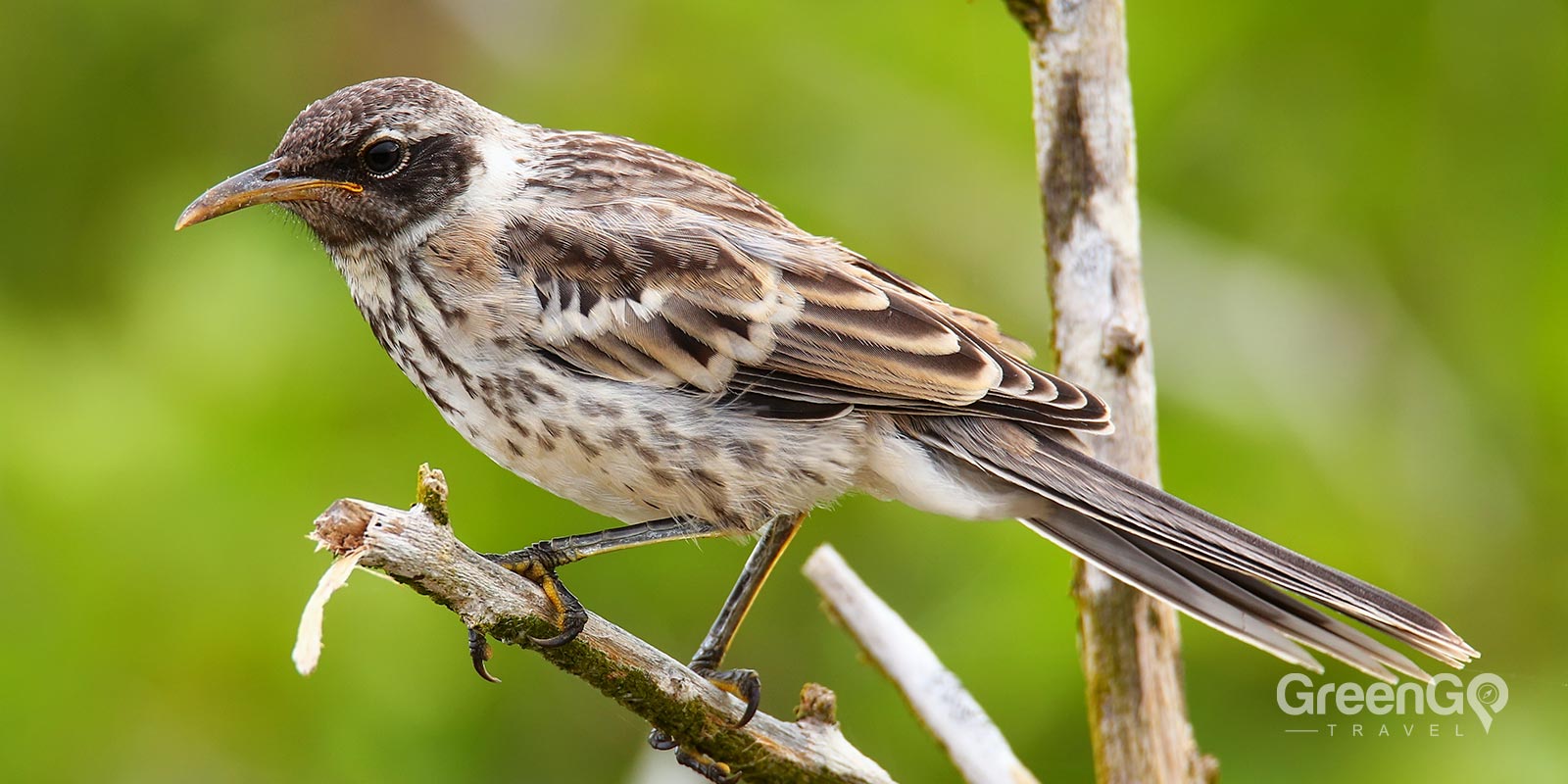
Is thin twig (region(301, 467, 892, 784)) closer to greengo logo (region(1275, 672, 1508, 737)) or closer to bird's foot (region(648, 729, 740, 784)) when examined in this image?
bird's foot (region(648, 729, 740, 784))

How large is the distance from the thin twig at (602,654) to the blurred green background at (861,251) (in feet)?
3.45

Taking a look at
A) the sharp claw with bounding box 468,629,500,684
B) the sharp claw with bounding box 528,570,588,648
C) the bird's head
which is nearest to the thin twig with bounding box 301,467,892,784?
the sharp claw with bounding box 528,570,588,648

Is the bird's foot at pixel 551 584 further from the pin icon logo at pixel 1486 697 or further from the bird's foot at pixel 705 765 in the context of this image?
the pin icon logo at pixel 1486 697

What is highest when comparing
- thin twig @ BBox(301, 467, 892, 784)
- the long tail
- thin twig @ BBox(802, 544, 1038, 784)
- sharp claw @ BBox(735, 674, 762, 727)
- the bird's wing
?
the bird's wing

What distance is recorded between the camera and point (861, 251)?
4613mm

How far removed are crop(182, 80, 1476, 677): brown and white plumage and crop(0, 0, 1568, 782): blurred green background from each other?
2.88 ft

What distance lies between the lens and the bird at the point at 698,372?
3205 millimetres

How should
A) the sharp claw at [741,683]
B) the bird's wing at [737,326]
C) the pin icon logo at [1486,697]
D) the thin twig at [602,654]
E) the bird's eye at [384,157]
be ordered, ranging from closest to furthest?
the thin twig at [602,654], the bird's wing at [737,326], the sharp claw at [741,683], the bird's eye at [384,157], the pin icon logo at [1486,697]

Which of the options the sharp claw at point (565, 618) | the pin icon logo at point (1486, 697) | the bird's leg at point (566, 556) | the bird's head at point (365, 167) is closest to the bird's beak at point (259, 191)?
the bird's head at point (365, 167)

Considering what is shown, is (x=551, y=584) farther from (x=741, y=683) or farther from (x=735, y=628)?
(x=735, y=628)

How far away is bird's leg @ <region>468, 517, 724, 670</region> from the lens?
2.87 meters

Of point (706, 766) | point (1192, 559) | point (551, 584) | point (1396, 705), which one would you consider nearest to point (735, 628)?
point (706, 766)

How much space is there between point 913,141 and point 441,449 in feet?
5.45

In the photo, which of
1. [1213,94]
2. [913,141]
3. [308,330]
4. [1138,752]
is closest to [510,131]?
[308,330]
